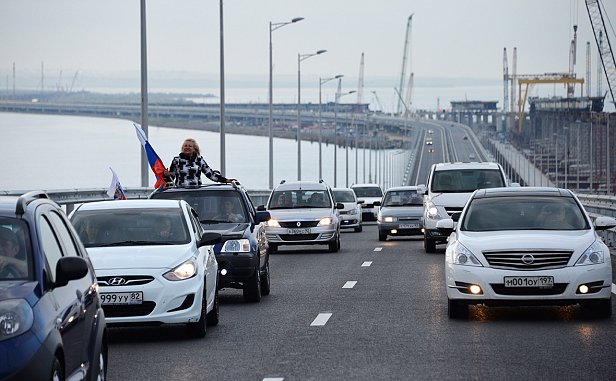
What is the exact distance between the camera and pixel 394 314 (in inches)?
643

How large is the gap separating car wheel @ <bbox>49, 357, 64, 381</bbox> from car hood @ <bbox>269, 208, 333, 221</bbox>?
2409 centimetres

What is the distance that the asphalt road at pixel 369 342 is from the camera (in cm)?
1141

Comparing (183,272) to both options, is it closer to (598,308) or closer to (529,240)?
(529,240)

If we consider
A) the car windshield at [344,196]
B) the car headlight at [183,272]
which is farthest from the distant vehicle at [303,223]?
the car headlight at [183,272]

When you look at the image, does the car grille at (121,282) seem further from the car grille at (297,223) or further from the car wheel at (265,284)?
the car grille at (297,223)

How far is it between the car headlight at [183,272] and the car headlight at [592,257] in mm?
3940

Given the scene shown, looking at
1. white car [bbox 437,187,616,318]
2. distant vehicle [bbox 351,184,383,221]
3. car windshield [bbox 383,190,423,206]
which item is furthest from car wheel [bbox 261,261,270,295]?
distant vehicle [bbox 351,184,383,221]

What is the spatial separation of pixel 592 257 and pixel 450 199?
49.5 ft

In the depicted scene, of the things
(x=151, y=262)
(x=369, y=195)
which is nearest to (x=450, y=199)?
(x=151, y=262)

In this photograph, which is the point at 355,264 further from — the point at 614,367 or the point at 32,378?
the point at 32,378

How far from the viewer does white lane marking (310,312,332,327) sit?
15359 millimetres

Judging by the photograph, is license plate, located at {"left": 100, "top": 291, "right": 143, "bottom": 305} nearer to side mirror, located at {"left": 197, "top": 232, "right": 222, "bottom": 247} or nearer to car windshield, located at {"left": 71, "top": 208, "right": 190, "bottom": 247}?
car windshield, located at {"left": 71, "top": 208, "right": 190, "bottom": 247}

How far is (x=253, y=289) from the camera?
18.3 meters

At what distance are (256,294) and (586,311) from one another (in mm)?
4461
